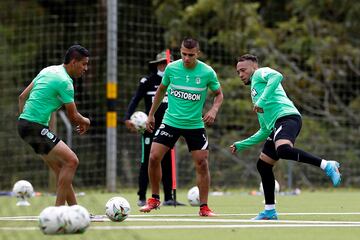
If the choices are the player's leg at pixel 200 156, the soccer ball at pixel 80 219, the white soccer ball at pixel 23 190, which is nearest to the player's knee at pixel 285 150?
the player's leg at pixel 200 156

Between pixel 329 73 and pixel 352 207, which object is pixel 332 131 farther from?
pixel 352 207

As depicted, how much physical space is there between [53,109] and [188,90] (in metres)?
2.07

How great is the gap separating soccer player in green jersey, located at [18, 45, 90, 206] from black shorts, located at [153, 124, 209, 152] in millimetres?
1663

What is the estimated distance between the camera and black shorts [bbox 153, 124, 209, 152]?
38.1 feet

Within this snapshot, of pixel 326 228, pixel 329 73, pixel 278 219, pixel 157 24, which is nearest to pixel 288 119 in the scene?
pixel 278 219

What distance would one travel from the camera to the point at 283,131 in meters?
10.5

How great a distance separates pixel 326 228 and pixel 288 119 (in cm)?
203

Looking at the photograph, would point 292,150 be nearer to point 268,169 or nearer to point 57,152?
point 268,169

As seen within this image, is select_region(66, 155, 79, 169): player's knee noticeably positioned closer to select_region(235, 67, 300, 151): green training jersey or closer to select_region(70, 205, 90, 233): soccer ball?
select_region(70, 205, 90, 233): soccer ball

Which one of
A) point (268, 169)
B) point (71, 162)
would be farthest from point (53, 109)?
point (268, 169)

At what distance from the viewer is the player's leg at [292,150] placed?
10.2 m

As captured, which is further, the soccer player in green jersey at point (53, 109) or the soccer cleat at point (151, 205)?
the soccer cleat at point (151, 205)

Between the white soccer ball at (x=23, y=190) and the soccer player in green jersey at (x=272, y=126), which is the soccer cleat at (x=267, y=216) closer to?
the soccer player in green jersey at (x=272, y=126)

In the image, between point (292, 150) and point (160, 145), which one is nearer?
point (292, 150)
